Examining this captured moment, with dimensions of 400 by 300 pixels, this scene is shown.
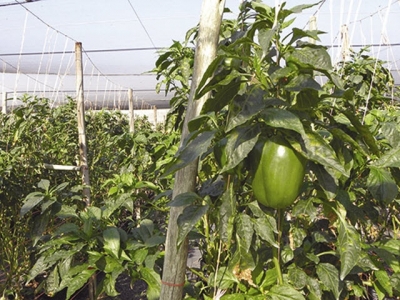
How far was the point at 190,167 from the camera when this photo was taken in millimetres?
828

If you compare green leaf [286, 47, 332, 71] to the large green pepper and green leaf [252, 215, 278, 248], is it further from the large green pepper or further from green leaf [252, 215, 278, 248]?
green leaf [252, 215, 278, 248]

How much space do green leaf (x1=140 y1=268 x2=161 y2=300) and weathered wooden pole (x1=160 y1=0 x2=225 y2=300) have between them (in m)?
0.17

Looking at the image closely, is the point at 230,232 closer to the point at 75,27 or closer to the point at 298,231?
the point at 298,231

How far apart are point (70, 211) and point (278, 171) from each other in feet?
2.94

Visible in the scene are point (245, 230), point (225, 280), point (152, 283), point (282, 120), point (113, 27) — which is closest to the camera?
point (282, 120)

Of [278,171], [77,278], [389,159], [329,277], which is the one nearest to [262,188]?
[278,171]

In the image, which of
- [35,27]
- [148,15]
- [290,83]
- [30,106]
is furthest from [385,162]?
[35,27]

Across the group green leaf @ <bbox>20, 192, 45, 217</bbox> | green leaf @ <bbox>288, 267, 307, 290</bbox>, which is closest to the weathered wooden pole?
green leaf @ <bbox>288, 267, 307, 290</bbox>

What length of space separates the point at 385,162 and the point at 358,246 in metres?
0.32

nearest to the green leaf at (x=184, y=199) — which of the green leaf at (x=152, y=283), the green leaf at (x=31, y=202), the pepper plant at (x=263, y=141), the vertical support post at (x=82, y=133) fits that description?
the pepper plant at (x=263, y=141)

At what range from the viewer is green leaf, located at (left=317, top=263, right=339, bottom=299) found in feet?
3.11

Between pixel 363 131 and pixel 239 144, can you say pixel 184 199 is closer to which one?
pixel 239 144

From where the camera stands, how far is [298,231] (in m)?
1.06

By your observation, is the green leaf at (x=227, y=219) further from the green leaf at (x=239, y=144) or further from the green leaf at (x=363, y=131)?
the green leaf at (x=363, y=131)
